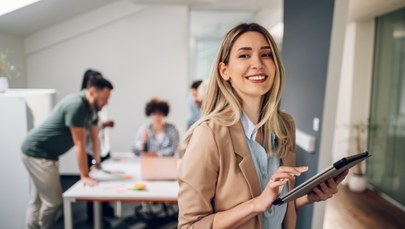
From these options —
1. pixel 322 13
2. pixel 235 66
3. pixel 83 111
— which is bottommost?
pixel 83 111

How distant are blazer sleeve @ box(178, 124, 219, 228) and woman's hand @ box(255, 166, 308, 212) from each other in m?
0.12

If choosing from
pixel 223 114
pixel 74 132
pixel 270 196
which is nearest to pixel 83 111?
pixel 74 132

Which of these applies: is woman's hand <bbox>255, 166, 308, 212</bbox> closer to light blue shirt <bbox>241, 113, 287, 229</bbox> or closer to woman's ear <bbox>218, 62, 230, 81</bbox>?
light blue shirt <bbox>241, 113, 287, 229</bbox>

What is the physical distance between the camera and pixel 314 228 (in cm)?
229

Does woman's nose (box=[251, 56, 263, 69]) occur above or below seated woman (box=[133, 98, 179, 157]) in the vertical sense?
above

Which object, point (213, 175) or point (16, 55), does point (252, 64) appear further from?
point (16, 55)

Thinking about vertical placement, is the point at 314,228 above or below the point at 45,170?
below

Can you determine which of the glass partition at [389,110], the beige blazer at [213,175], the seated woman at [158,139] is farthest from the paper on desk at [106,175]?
the glass partition at [389,110]

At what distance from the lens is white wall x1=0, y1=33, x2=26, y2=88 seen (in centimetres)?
229

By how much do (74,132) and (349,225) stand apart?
2.72m

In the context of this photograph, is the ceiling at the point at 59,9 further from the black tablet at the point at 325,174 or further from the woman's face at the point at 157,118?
the black tablet at the point at 325,174

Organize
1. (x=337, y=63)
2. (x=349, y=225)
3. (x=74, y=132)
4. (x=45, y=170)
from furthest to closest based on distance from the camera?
(x=349, y=225), (x=45, y=170), (x=74, y=132), (x=337, y=63)

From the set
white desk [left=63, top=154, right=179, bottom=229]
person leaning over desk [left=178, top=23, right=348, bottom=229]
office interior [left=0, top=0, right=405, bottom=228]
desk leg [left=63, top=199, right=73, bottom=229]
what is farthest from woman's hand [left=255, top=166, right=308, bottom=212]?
desk leg [left=63, top=199, right=73, bottom=229]

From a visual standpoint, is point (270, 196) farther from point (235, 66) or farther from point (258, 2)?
point (258, 2)
